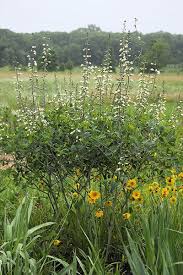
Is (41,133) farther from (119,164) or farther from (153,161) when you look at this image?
(153,161)

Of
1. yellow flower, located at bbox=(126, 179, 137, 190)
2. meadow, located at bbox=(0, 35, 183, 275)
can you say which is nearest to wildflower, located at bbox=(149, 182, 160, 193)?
meadow, located at bbox=(0, 35, 183, 275)

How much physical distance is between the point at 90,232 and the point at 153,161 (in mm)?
722

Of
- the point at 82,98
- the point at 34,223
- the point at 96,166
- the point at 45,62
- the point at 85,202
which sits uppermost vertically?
the point at 45,62

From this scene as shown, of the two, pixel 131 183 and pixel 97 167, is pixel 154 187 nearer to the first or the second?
pixel 131 183

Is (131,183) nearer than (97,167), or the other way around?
(131,183)

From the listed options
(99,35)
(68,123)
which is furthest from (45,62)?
(99,35)

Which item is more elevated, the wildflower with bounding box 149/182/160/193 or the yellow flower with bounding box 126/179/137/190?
the yellow flower with bounding box 126/179/137/190

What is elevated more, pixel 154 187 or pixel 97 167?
pixel 97 167

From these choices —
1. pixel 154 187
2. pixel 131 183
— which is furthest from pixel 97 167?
pixel 154 187

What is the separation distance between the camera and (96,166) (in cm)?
360

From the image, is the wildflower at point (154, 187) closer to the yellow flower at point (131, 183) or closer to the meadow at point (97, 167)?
the meadow at point (97, 167)

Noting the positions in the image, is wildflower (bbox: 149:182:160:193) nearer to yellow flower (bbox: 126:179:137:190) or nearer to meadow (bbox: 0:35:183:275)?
meadow (bbox: 0:35:183:275)

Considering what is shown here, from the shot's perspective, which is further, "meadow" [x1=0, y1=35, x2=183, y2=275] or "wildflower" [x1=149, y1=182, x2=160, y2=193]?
"wildflower" [x1=149, y1=182, x2=160, y2=193]

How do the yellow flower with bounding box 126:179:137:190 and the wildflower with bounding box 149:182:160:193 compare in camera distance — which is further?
the wildflower with bounding box 149:182:160:193
